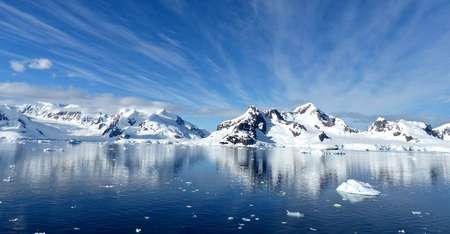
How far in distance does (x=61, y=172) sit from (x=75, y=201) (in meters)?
42.4

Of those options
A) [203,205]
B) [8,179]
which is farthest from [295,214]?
[8,179]

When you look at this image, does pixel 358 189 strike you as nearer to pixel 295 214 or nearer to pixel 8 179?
pixel 295 214

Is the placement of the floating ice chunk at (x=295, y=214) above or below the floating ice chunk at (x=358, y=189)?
below

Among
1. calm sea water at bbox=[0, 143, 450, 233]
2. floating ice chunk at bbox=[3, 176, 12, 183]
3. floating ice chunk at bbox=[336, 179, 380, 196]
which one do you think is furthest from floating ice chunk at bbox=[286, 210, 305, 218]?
floating ice chunk at bbox=[3, 176, 12, 183]

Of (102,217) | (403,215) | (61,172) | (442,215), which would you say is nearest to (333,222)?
(403,215)

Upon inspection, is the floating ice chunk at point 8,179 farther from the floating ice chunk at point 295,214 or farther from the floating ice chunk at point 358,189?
the floating ice chunk at point 358,189

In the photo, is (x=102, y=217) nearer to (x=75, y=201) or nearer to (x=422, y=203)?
(x=75, y=201)

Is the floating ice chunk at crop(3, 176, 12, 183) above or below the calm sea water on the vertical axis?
above

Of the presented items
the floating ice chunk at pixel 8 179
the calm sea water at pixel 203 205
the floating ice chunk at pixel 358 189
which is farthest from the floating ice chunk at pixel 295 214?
the floating ice chunk at pixel 8 179

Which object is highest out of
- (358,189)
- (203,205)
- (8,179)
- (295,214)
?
(8,179)

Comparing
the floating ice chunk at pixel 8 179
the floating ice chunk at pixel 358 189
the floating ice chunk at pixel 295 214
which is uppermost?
the floating ice chunk at pixel 8 179

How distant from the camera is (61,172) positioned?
104 meters

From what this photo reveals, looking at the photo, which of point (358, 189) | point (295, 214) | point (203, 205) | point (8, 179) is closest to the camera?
point (295, 214)

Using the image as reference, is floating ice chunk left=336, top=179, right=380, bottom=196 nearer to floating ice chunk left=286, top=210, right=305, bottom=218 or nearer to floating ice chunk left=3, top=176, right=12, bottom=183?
floating ice chunk left=286, top=210, right=305, bottom=218
